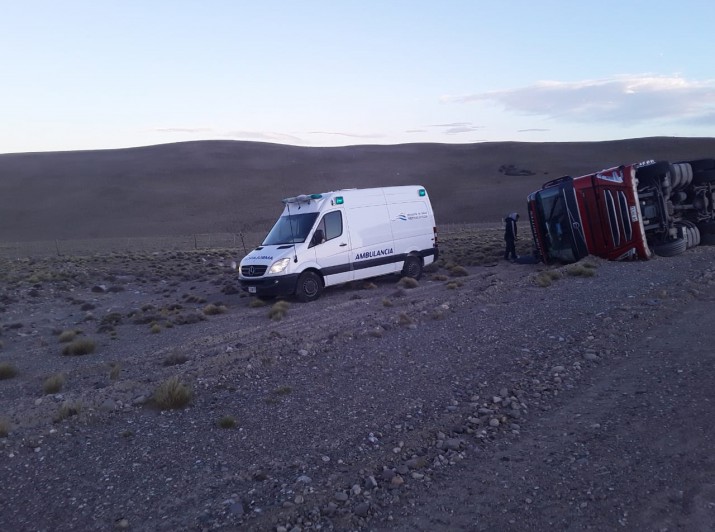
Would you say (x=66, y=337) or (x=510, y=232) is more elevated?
(x=66, y=337)

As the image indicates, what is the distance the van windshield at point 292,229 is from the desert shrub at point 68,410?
10.1 m

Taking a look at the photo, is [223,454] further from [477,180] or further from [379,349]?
[477,180]

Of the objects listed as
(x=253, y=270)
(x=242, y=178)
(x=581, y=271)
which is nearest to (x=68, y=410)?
(x=253, y=270)

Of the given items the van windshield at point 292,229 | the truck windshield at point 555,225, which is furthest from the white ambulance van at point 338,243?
the truck windshield at point 555,225

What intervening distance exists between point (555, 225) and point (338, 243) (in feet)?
23.5

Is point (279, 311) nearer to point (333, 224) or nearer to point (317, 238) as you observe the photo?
point (317, 238)

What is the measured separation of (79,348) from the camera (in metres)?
12.9

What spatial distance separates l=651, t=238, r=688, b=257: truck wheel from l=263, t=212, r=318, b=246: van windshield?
32.7 feet

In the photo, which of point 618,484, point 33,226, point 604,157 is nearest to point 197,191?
point 33,226

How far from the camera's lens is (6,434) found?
7535 mm

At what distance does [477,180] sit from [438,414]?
287 feet

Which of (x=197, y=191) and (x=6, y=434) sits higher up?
(x=197, y=191)

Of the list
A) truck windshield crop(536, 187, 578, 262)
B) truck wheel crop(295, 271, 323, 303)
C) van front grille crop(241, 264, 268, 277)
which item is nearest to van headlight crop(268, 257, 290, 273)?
van front grille crop(241, 264, 268, 277)

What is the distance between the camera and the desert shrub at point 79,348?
12859mm
